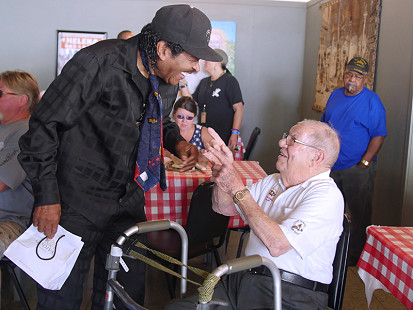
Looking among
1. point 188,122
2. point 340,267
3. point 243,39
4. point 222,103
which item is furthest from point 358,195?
point 243,39

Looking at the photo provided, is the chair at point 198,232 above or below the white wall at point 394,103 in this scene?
below

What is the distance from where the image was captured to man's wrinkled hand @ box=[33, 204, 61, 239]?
166cm

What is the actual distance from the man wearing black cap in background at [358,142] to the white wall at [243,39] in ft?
8.77

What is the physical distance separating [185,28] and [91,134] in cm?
52

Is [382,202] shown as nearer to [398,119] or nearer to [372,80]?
[398,119]

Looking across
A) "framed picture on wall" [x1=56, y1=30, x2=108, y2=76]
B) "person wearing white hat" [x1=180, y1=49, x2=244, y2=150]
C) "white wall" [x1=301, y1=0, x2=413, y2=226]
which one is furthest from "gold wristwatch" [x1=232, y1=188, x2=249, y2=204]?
"framed picture on wall" [x1=56, y1=30, x2=108, y2=76]

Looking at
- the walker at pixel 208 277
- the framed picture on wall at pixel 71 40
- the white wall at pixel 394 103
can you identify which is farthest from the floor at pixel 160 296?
the framed picture on wall at pixel 71 40

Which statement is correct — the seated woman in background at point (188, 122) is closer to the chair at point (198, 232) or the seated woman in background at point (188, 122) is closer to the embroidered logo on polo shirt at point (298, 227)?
the chair at point (198, 232)

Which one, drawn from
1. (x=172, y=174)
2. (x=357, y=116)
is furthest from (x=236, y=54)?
(x=172, y=174)

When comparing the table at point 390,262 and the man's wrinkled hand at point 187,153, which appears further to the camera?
the man's wrinkled hand at point 187,153

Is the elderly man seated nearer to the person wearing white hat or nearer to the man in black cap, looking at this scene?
the man in black cap

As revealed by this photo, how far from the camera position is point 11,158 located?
2.42 m

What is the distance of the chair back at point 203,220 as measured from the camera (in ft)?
8.51

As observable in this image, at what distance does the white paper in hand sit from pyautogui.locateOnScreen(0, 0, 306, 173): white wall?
4.83 meters
